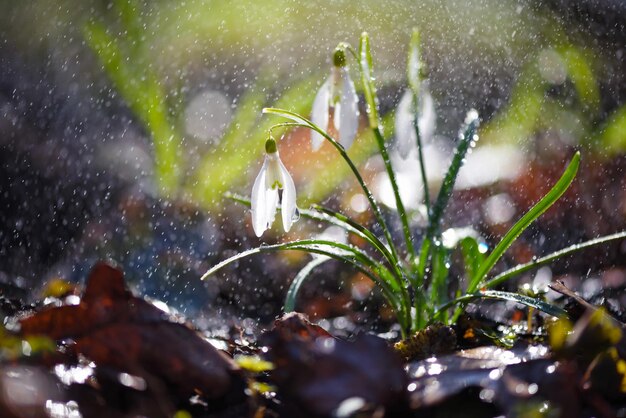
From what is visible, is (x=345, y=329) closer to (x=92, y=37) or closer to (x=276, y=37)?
(x=92, y=37)

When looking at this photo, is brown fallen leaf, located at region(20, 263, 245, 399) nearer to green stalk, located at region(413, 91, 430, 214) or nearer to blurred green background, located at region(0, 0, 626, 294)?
green stalk, located at region(413, 91, 430, 214)

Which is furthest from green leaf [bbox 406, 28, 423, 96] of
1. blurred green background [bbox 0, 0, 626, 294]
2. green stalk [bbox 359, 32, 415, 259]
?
blurred green background [bbox 0, 0, 626, 294]

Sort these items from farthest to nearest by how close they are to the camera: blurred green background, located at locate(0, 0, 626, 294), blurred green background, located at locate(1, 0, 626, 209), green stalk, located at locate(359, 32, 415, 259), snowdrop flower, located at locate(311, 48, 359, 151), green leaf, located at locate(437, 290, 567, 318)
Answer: blurred green background, located at locate(1, 0, 626, 209) < blurred green background, located at locate(0, 0, 626, 294) < snowdrop flower, located at locate(311, 48, 359, 151) < green stalk, located at locate(359, 32, 415, 259) < green leaf, located at locate(437, 290, 567, 318)

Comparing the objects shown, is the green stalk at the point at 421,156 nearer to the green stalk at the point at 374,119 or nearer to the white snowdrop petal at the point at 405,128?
the green stalk at the point at 374,119

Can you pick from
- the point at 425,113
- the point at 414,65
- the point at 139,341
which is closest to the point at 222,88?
the point at 425,113

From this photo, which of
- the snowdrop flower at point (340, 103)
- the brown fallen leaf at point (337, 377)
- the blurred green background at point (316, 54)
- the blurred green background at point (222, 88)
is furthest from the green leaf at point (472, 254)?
the blurred green background at point (316, 54)

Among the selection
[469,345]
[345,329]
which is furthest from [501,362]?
[345,329]

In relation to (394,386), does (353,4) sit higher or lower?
higher
